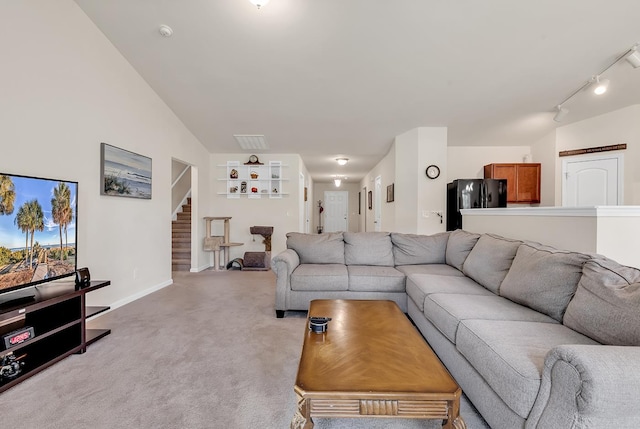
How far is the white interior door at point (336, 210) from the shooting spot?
11.5 m

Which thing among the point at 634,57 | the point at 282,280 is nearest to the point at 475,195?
the point at 634,57

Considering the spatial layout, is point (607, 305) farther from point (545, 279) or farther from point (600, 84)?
point (600, 84)

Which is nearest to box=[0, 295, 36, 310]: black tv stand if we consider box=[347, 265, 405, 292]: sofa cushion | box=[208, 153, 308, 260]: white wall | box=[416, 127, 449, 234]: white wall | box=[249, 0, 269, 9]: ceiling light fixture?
box=[347, 265, 405, 292]: sofa cushion

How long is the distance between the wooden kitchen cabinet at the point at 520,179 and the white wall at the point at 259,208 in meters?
4.01

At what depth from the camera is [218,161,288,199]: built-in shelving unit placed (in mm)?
5992

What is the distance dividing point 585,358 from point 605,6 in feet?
11.1

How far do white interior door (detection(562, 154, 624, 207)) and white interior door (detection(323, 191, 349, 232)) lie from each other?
736cm

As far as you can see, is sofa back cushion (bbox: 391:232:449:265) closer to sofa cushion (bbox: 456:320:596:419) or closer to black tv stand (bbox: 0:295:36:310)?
sofa cushion (bbox: 456:320:596:419)

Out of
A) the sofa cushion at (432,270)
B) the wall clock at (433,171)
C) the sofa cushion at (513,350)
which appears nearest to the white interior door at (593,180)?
the wall clock at (433,171)

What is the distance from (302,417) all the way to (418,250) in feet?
8.78

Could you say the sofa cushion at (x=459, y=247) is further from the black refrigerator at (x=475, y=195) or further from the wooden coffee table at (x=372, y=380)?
the wooden coffee table at (x=372, y=380)

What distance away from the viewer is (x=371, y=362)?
4.31 feet

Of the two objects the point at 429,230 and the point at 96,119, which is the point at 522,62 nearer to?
the point at 429,230

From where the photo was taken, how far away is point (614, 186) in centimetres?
449
